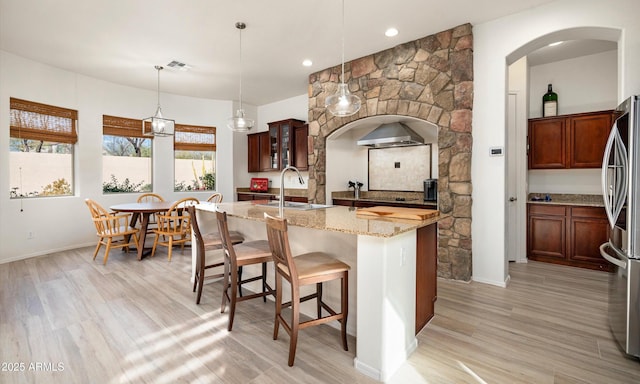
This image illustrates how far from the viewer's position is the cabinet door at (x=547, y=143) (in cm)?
419

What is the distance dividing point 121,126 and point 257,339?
5291 millimetres

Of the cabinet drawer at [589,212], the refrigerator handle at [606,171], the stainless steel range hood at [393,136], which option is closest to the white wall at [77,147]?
the stainless steel range hood at [393,136]

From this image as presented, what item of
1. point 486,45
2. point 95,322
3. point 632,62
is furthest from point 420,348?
point 486,45

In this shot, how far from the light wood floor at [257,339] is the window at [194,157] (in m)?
3.45

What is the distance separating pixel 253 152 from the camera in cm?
712

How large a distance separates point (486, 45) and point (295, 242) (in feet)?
10.2

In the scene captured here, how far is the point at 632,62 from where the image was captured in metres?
2.67

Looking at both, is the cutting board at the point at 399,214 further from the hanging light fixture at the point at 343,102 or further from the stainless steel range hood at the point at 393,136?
the stainless steel range hood at the point at 393,136

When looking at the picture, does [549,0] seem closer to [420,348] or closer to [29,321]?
[420,348]

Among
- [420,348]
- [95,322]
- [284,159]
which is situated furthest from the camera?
[284,159]

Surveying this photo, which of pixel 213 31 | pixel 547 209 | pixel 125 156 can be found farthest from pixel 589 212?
pixel 125 156

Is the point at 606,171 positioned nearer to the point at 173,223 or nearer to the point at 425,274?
the point at 425,274

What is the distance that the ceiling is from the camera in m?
3.12

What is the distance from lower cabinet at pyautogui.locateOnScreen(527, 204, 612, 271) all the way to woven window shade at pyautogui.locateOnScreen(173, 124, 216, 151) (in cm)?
622
